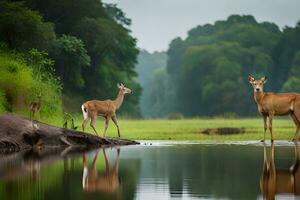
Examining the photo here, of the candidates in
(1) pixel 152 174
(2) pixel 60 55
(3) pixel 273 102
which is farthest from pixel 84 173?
(2) pixel 60 55

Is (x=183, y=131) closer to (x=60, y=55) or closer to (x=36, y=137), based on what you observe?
(x=36, y=137)

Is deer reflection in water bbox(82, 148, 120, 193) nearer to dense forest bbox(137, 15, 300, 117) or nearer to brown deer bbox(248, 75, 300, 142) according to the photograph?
brown deer bbox(248, 75, 300, 142)

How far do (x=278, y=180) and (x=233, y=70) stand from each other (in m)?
102

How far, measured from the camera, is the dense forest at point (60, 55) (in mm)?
36438

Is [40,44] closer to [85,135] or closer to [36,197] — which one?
[85,135]

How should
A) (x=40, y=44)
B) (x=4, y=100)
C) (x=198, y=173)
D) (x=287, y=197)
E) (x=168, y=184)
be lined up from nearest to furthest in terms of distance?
(x=287, y=197)
(x=168, y=184)
(x=198, y=173)
(x=4, y=100)
(x=40, y=44)

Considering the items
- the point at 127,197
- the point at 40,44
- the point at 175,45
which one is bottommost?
the point at 127,197

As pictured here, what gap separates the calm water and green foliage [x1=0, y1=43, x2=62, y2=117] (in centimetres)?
1065

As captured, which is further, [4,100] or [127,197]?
[4,100]

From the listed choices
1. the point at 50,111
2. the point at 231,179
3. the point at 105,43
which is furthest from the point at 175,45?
the point at 231,179

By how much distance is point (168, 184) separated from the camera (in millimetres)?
14750

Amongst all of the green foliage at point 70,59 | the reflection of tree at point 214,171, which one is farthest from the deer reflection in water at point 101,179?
the green foliage at point 70,59

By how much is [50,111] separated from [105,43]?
138 feet

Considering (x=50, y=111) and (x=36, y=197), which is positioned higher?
(x=50, y=111)
